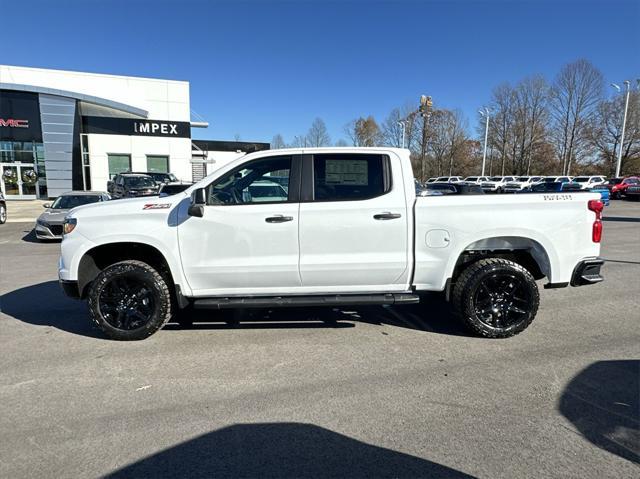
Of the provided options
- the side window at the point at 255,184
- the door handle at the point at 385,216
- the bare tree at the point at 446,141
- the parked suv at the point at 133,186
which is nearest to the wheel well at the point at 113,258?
the side window at the point at 255,184

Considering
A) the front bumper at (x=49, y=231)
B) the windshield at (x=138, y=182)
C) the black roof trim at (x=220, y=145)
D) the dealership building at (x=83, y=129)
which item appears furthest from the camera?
the black roof trim at (x=220, y=145)

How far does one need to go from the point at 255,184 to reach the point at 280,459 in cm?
280

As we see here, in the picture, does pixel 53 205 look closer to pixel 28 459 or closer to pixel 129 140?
A: pixel 28 459

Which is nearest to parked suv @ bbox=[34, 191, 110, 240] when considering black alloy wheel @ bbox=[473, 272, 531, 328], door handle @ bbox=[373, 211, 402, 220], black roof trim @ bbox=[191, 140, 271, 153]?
door handle @ bbox=[373, 211, 402, 220]

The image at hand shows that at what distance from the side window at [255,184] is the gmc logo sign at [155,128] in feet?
93.9

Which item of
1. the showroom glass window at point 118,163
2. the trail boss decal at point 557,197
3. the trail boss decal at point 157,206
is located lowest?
the trail boss decal at point 157,206

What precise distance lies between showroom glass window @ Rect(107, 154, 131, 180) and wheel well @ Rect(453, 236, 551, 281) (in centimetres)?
2980

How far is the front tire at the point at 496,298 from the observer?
4238 mm

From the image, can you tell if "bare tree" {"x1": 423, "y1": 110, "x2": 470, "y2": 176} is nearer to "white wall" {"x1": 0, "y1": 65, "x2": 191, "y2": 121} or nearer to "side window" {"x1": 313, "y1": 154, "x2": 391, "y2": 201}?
"white wall" {"x1": 0, "y1": 65, "x2": 191, "y2": 121}

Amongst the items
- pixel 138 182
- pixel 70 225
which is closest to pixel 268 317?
pixel 70 225

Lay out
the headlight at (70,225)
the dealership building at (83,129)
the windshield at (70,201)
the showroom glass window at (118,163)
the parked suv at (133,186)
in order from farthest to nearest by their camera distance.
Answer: the showroom glass window at (118,163) < the dealership building at (83,129) < the parked suv at (133,186) < the windshield at (70,201) < the headlight at (70,225)

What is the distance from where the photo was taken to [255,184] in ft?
14.3

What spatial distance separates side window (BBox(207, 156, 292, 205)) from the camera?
13.8 ft

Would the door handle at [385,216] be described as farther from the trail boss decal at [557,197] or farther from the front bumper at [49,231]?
the front bumper at [49,231]
